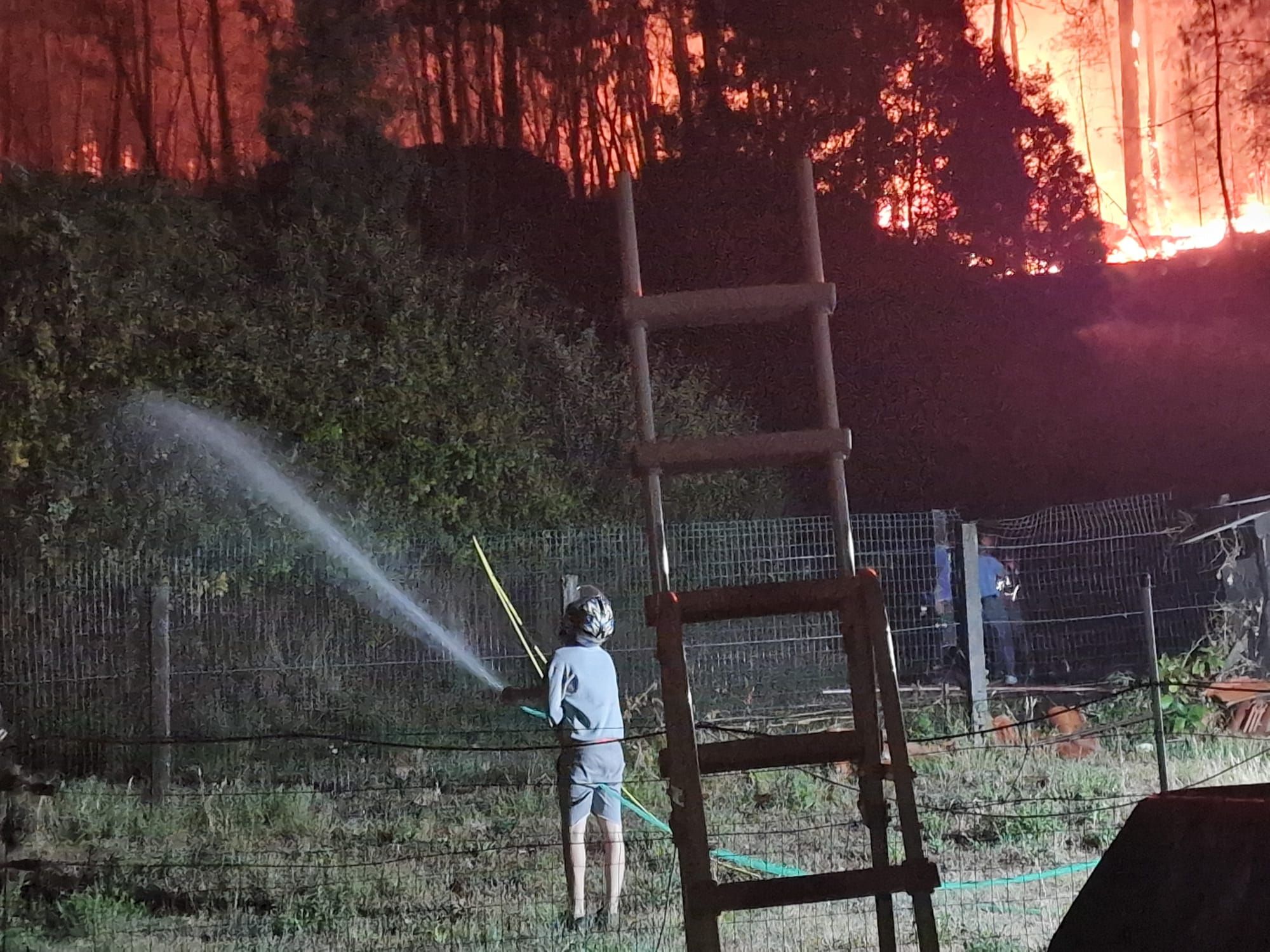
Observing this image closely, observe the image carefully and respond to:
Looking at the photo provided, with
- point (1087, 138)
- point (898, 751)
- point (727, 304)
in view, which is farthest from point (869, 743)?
point (1087, 138)

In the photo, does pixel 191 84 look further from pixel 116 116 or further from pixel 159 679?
pixel 159 679

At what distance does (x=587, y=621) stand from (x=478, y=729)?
13.0 feet

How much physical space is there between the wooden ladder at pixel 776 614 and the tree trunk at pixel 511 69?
12.7m

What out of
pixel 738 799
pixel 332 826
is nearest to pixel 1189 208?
pixel 738 799

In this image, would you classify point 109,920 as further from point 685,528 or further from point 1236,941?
point 685,528

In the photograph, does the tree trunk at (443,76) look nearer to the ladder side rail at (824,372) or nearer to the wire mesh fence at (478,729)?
the wire mesh fence at (478,729)

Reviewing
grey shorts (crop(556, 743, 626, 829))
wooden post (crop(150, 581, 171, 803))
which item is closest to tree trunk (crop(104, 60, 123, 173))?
wooden post (crop(150, 581, 171, 803))

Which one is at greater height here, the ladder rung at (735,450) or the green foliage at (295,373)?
the green foliage at (295,373)

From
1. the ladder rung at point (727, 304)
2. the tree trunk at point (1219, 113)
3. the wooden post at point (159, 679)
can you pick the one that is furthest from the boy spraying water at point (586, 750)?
the tree trunk at point (1219, 113)

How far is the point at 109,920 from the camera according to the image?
16.0 feet

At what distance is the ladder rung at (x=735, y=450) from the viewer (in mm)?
3018

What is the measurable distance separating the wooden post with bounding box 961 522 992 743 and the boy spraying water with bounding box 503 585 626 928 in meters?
4.31

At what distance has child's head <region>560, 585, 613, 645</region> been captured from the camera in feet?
15.7

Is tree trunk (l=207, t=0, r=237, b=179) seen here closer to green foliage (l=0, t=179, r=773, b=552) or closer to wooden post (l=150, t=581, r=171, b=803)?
green foliage (l=0, t=179, r=773, b=552)
